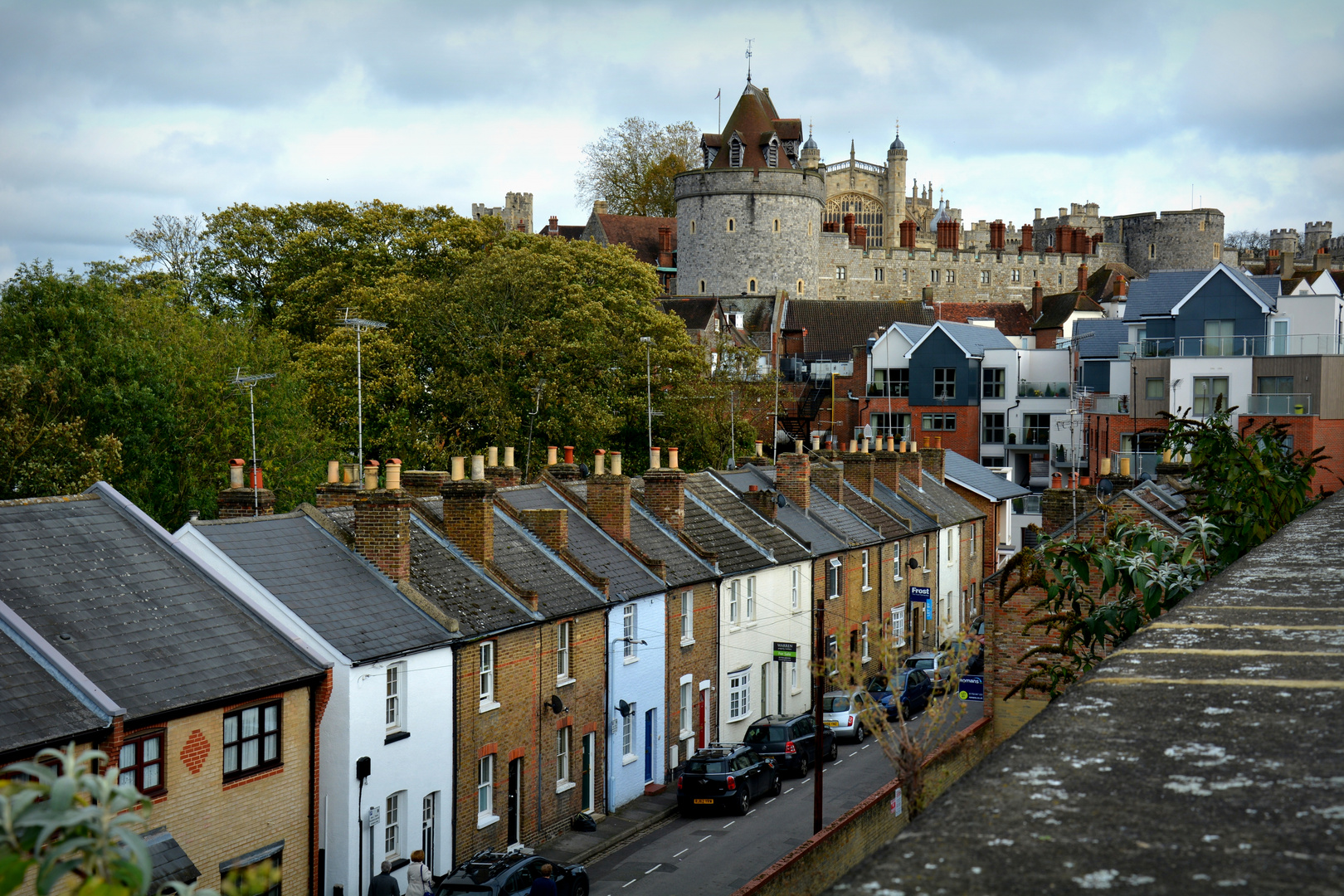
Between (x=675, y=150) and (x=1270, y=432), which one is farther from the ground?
(x=675, y=150)

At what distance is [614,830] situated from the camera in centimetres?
2705

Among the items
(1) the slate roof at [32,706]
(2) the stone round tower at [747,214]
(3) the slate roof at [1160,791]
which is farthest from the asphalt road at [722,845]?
(2) the stone round tower at [747,214]

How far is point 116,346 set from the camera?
36.9m

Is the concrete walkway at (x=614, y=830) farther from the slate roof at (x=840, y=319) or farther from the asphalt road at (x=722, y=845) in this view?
the slate roof at (x=840, y=319)

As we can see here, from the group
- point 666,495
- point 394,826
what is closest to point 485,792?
point 394,826

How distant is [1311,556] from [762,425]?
70629 mm

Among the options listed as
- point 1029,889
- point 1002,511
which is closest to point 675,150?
point 1002,511

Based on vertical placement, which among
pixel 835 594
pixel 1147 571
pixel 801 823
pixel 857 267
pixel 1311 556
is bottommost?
pixel 801 823

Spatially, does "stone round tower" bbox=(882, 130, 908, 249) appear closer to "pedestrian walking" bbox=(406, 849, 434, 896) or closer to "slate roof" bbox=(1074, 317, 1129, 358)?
"slate roof" bbox=(1074, 317, 1129, 358)

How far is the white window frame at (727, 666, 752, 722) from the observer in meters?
34.5

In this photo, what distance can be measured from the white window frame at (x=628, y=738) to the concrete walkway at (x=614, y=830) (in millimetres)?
1068

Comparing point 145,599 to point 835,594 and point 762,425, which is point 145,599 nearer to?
point 835,594

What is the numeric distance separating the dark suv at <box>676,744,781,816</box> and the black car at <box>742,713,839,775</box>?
2.12 metres

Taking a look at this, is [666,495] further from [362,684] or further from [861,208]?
[861,208]
